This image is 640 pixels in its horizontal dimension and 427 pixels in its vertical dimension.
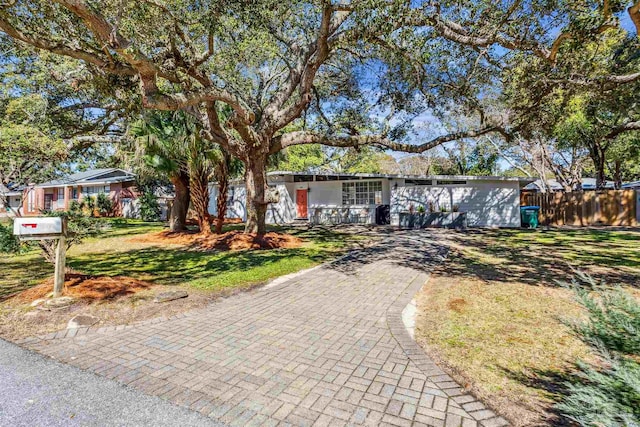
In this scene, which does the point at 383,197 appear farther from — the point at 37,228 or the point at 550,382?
the point at 550,382

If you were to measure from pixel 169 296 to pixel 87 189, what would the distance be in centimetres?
3015

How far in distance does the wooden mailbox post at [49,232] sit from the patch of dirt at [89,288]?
31 centimetres

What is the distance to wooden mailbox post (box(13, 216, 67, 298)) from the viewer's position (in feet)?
15.8

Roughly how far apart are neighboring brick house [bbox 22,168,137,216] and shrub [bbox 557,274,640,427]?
27.7 m

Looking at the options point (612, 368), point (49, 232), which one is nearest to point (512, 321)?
point (612, 368)

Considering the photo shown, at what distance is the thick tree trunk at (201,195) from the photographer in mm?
12258

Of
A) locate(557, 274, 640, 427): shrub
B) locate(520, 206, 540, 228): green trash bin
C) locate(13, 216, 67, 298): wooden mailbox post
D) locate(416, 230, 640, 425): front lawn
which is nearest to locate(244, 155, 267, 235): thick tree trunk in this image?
locate(416, 230, 640, 425): front lawn

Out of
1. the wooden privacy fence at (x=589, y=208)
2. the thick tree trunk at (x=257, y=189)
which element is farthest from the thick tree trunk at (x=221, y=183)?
the wooden privacy fence at (x=589, y=208)

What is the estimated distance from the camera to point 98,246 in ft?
38.5

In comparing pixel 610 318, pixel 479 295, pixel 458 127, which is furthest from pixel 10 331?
pixel 458 127

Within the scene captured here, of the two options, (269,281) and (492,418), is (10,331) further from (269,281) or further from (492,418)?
(492,418)

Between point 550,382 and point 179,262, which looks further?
point 179,262

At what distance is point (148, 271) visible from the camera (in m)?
7.68

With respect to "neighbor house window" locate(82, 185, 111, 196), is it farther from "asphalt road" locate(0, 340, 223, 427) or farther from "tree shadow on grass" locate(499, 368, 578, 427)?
"tree shadow on grass" locate(499, 368, 578, 427)
